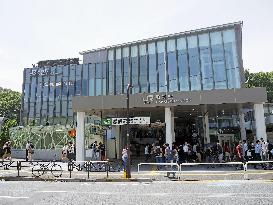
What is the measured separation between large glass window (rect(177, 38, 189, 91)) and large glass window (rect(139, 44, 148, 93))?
5758 millimetres

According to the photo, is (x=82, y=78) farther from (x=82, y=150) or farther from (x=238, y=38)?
(x=82, y=150)

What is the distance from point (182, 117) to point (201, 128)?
2402mm

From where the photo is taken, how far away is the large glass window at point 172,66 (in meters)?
44.0

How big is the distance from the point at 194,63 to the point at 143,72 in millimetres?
8272

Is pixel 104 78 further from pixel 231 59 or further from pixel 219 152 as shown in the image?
pixel 219 152

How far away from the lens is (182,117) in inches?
1230

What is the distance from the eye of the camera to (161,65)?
150ft

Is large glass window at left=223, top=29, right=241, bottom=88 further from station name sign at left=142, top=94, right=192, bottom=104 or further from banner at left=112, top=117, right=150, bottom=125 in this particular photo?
banner at left=112, top=117, right=150, bottom=125

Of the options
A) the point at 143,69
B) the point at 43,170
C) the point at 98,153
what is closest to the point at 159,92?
the point at 98,153

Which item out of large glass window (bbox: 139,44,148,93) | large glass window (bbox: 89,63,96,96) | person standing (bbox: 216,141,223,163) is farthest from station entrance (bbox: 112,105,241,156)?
large glass window (bbox: 89,63,96,96)

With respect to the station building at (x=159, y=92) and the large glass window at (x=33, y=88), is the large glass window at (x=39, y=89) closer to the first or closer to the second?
the station building at (x=159, y=92)

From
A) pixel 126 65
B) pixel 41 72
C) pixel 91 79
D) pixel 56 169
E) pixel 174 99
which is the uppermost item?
pixel 41 72

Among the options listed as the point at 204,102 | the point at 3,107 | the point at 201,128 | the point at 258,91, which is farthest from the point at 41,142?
the point at 3,107

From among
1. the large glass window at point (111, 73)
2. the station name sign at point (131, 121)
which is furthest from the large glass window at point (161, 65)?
the station name sign at point (131, 121)
